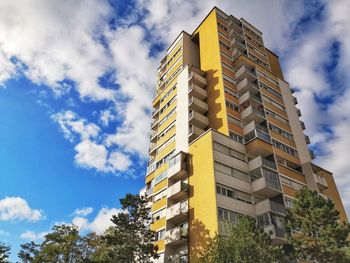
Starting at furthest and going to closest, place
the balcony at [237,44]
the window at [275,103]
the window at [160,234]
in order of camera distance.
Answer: the balcony at [237,44] < the window at [275,103] < the window at [160,234]

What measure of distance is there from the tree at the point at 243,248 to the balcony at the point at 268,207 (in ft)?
29.1

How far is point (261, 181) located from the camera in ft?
120

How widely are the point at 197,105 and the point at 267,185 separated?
16.5 metres

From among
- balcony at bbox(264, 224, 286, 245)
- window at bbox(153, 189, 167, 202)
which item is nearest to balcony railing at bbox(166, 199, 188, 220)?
window at bbox(153, 189, 167, 202)

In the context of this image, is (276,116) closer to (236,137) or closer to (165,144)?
(236,137)

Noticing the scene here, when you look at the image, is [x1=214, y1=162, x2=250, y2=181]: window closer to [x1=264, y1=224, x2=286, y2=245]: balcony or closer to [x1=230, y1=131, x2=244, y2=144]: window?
[x1=230, y1=131, x2=244, y2=144]: window

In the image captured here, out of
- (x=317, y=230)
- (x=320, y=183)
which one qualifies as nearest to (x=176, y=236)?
(x=317, y=230)

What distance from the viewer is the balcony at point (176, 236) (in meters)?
34.0

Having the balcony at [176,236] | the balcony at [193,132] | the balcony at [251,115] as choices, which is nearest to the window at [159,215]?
the balcony at [176,236]

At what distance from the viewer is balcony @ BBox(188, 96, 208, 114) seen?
46562 mm

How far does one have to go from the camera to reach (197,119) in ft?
147

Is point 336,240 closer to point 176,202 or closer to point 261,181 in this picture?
point 261,181

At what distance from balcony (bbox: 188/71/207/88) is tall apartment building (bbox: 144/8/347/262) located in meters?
0.16

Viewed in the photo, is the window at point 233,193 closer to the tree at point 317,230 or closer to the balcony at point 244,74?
the tree at point 317,230
